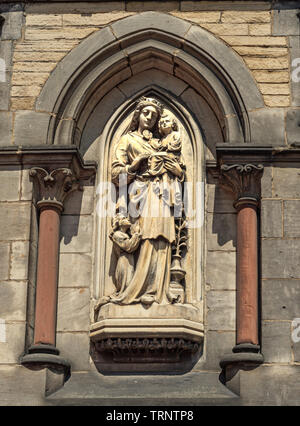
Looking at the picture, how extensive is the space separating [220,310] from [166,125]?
90.7 inches

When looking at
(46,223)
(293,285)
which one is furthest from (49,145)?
(293,285)

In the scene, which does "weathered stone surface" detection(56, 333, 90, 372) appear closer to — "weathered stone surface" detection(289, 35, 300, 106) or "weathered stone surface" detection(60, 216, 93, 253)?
"weathered stone surface" detection(60, 216, 93, 253)

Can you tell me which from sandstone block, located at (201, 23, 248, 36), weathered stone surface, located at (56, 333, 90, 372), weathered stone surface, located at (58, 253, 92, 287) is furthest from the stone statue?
sandstone block, located at (201, 23, 248, 36)

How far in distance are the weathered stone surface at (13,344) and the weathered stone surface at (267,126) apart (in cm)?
338

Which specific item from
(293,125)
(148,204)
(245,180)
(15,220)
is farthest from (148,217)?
(293,125)

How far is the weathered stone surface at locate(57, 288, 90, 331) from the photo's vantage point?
15.1 metres

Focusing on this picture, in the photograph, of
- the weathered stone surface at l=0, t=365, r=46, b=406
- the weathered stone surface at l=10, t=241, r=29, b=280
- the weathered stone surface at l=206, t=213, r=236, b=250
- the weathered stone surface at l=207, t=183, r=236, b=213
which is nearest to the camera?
the weathered stone surface at l=0, t=365, r=46, b=406

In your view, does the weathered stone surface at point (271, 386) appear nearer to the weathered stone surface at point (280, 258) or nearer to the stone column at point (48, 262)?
the weathered stone surface at point (280, 258)

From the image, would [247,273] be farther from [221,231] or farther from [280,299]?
[221,231]

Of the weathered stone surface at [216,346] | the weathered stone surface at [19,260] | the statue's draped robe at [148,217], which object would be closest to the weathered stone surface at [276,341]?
the weathered stone surface at [216,346]

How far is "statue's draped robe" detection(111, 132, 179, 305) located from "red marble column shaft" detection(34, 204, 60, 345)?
72 cm

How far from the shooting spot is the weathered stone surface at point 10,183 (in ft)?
50.5

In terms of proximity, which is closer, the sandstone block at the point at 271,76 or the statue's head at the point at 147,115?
the sandstone block at the point at 271,76

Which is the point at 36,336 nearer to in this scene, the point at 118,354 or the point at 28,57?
the point at 118,354
